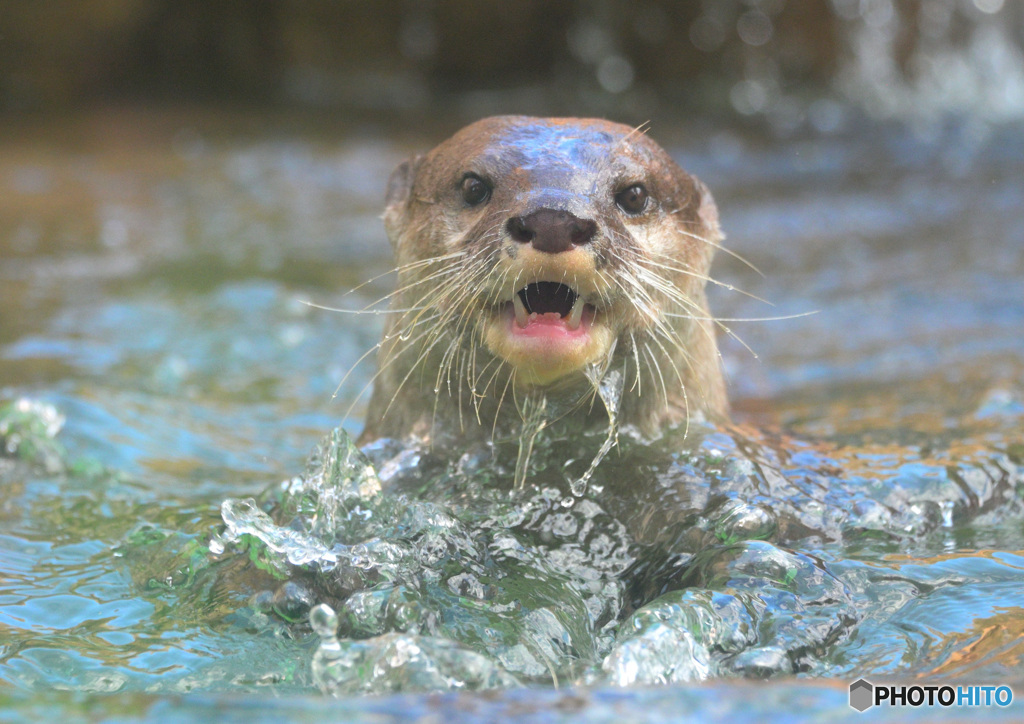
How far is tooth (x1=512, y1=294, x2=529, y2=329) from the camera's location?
2.62m

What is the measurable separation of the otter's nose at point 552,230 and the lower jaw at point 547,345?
187 mm

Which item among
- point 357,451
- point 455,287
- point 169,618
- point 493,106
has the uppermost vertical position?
point 493,106

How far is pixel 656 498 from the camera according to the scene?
9.69 feet

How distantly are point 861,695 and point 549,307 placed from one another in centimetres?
108

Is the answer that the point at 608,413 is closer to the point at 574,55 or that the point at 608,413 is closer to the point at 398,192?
the point at 398,192

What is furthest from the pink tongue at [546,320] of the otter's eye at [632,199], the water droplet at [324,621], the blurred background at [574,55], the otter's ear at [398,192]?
the blurred background at [574,55]

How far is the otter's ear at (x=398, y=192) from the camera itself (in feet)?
11.1

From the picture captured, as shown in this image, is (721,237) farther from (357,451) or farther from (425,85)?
(425,85)

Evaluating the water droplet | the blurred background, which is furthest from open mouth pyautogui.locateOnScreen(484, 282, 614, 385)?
the blurred background

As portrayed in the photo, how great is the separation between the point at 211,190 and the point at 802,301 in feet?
13.9

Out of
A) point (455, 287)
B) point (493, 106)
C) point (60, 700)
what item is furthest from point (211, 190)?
point (60, 700)

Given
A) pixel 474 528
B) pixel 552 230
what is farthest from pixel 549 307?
pixel 474 528

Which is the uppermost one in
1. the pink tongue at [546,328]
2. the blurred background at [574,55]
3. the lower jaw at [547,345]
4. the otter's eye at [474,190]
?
the blurred background at [574,55]

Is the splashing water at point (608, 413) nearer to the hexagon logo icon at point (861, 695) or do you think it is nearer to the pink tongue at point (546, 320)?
the pink tongue at point (546, 320)
